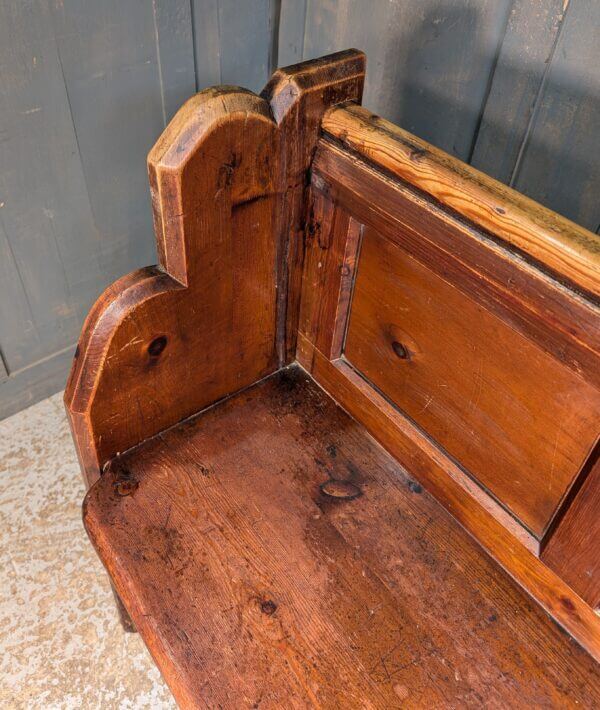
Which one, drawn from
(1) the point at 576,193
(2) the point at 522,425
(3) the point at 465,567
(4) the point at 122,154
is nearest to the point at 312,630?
(3) the point at 465,567

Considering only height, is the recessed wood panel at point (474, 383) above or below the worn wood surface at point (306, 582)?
above

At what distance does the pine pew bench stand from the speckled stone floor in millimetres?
489

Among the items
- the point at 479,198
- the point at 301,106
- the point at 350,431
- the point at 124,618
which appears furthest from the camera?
the point at 124,618

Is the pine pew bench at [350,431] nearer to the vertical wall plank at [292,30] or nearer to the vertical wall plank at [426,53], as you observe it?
the vertical wall plank at [426,53]

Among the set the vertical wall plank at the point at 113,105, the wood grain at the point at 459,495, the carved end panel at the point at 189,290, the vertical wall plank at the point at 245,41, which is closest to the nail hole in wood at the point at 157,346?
the carved end panel at the point at 189,290

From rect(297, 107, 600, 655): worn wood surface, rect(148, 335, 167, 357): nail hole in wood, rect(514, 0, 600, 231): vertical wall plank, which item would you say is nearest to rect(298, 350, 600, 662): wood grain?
rect(297, 107, 600, 655): worn wood surface

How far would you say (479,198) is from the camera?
638mm

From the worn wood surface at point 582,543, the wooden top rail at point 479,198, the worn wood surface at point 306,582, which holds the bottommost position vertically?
the worn wood surface at point 306,582

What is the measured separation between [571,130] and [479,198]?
0.29 m

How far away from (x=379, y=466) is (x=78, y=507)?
2.67 feet

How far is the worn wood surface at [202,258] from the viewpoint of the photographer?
0.70 meters

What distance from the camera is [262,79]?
52.7 inches

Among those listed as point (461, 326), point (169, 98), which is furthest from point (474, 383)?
point (169, 98)

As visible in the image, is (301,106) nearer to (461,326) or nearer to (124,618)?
(461,326)
